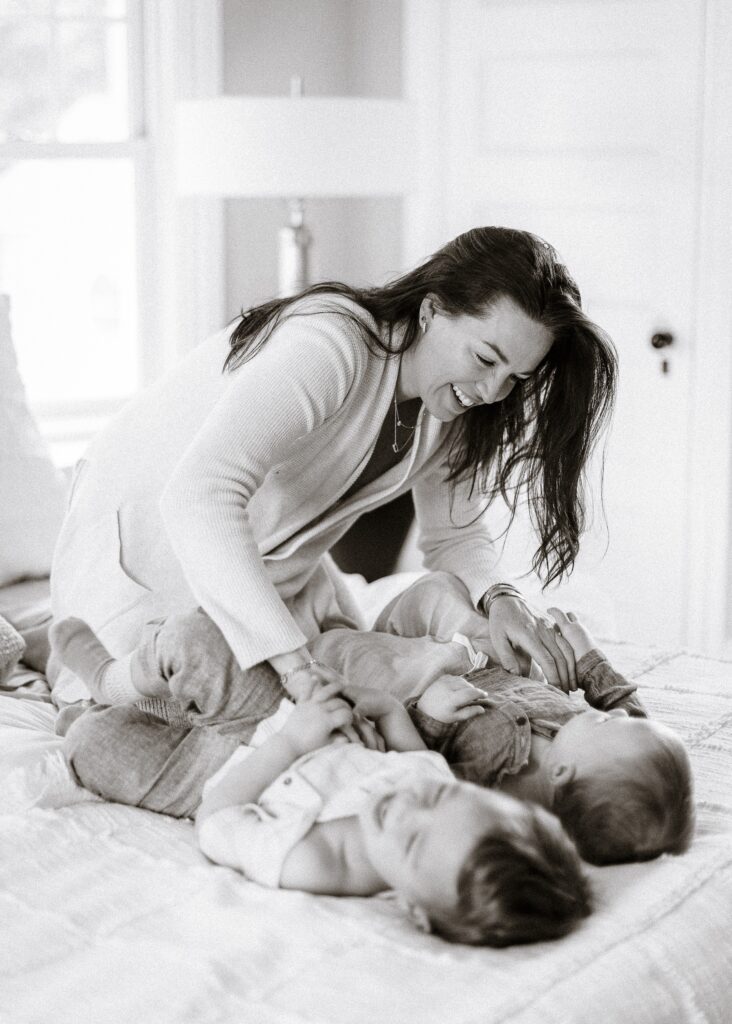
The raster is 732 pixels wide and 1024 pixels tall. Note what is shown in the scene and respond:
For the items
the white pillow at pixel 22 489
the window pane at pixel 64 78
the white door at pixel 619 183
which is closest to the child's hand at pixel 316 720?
the white pillow at pixel 22 489

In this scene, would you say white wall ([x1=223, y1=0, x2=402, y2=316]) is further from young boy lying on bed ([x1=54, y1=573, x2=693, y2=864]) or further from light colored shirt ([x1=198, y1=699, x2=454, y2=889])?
light colored shirt ([x1=198, y1=699, x2=454, y2=889])

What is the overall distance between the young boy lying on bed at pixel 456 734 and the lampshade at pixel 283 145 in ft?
6.13

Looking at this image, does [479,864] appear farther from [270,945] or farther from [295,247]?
[295,247]

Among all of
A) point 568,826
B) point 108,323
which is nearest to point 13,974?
point 568,826

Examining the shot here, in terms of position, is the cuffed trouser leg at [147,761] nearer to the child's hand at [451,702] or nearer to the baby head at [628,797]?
the child's hand at [451,702]

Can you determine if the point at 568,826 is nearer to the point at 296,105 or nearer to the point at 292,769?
the point at 292,769

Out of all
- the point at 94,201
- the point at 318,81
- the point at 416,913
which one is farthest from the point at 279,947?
the point at 318,81

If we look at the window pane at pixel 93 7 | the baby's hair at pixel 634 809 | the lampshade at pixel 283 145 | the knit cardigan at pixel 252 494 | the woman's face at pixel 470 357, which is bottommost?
the baby's hair at pixel 634 809

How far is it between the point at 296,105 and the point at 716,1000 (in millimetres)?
2578

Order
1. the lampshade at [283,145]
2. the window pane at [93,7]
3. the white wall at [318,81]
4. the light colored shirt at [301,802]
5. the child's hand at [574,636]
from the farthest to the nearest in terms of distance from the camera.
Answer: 1. the white wall at [318,81]
2. the window pane at [93,7]
3. the lampshade at [283,145]
4. the child's hand at [574,636]
5. the light colored shirt at [301,802]

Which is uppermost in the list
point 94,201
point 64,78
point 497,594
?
point 64,78

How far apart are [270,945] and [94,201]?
114 inches

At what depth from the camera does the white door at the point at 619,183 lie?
3506 millimetres

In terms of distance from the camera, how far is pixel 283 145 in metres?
3.35
